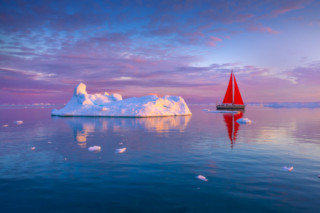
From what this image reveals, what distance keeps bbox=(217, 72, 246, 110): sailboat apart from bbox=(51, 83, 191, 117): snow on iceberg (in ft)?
69.6

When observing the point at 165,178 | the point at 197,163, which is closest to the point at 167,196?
the point at 165,178

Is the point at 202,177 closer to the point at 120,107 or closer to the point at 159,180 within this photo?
the point at 159,180

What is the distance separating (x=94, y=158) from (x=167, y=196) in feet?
15.5

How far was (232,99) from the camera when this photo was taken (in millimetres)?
61469

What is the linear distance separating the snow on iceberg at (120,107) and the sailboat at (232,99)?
69.6ft

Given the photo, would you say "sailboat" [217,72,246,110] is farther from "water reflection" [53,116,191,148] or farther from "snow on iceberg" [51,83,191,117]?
"water reflection" [53,116,191,148]

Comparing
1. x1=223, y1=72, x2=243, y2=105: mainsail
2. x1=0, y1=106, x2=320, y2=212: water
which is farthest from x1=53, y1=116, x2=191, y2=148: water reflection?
x1=223, y1=72, x2=243, y2=105: mainsail

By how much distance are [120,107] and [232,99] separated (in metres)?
35.7

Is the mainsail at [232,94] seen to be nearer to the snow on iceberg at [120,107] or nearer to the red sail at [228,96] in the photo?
the red sail at [228,96]

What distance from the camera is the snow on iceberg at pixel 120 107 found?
123ft

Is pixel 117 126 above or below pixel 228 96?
below

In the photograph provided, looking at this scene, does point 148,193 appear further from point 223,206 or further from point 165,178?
point 223,206

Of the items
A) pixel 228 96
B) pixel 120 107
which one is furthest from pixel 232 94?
pixel 120 107

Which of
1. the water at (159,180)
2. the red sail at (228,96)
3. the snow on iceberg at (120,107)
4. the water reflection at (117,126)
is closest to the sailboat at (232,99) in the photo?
the red sail at (228,96)
